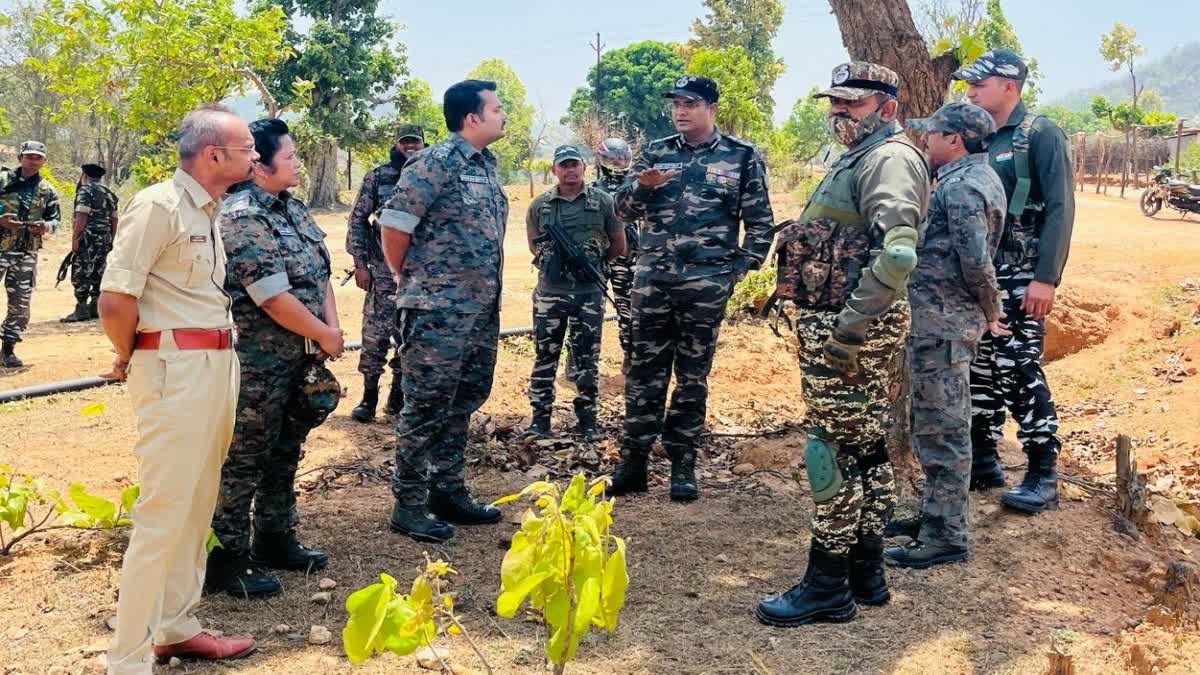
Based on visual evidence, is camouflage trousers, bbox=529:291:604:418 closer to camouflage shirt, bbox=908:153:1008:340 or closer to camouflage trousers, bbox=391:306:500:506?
camouflage trousers, bbox=391:306:500:506

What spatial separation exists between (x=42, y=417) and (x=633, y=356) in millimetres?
4245

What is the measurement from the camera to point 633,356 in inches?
194

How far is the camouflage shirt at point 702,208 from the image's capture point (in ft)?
15.5

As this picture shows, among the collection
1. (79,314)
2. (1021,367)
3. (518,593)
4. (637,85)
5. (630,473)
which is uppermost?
(637,85)

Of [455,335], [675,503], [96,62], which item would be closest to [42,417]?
[455,335]

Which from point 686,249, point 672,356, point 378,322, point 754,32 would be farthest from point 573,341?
point 754,32

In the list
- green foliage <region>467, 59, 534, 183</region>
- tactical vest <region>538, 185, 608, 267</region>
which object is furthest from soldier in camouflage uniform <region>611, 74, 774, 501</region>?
green foliage <region>467, 59, 534, 183</region>

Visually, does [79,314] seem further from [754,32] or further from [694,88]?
[754,32]

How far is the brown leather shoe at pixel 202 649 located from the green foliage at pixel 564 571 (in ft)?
4.43

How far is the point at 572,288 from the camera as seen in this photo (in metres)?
6.20

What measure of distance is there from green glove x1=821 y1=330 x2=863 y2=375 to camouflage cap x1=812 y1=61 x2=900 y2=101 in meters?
0.89

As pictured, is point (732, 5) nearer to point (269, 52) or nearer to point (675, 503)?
point (269, 52)

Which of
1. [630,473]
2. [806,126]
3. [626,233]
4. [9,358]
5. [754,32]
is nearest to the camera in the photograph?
[630,473]

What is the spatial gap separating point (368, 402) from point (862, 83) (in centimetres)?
422
